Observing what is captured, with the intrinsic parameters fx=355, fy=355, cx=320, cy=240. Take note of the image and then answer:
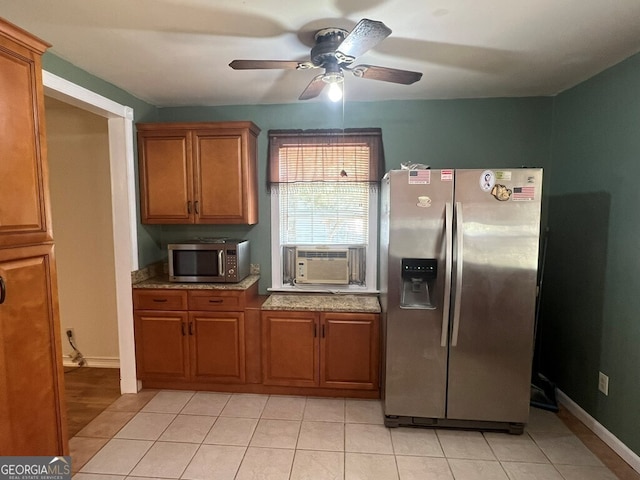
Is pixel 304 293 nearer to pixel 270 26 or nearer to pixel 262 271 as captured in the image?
pixel 262 271

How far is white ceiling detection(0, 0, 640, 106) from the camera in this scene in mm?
1646

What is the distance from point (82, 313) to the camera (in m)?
3.39

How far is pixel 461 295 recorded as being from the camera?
2.26 meters

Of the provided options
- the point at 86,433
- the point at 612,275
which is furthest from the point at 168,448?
the point at 612,275

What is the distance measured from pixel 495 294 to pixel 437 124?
158 centimetres

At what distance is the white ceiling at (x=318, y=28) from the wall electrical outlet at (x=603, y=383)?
6.57 ft

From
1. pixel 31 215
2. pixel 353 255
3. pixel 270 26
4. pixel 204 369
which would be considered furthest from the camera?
pixel 353 255

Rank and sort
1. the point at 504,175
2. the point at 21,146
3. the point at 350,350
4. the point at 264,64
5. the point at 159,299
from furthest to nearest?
the point at 159,299, the point at 350,350, the point at 504,175, the point at 264,64, the point at 21,146

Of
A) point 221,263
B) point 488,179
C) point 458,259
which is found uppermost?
point 488,179

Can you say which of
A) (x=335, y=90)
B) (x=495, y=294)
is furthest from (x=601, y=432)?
(x=335, y=90)

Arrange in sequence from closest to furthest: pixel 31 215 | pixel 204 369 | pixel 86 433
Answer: pixel 31 215 → pixel 86 433 → pixel 204 369

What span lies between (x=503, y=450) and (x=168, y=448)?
2.10 metres

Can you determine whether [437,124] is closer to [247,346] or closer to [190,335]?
[247,346]

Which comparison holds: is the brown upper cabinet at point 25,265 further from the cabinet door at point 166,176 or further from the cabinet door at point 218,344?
the cabinet door at point 166,176
